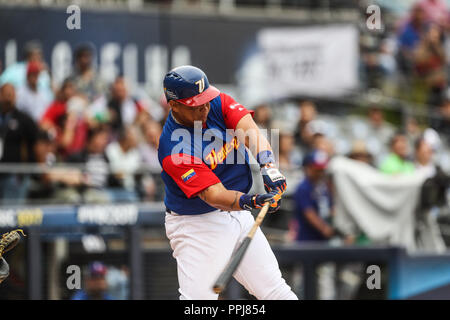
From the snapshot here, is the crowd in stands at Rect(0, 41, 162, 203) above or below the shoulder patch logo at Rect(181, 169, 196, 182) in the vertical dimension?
below

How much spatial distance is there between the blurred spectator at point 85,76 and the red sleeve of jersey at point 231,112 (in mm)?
4834

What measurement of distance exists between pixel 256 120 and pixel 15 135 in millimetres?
2841

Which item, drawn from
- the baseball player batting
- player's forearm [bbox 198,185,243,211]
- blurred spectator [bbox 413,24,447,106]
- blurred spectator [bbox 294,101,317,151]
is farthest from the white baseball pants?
blurred spectator [bbox 413,24,447,106]

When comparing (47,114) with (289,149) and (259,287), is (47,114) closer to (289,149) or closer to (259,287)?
(289,149)

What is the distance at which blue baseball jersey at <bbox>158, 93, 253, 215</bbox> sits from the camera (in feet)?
16.0

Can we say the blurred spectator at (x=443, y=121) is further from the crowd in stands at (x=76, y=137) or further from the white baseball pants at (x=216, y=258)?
the white baseball pants at (x=216, y=258)

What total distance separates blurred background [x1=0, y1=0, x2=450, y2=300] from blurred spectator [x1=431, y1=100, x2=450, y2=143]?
0.02 metres

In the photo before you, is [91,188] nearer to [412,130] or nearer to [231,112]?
[231,112]

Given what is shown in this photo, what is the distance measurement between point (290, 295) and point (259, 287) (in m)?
0.21

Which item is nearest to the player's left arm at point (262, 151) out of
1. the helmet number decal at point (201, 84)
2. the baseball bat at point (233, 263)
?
the baseball bat at point (233, 263)

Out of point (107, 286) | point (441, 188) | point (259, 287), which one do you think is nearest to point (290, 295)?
point (259, 287)

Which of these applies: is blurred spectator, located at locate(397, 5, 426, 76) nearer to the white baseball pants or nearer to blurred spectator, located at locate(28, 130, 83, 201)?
blurred spectator, located at locate(28, 130, 83, 201)

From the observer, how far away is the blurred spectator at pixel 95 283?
26.0ft
